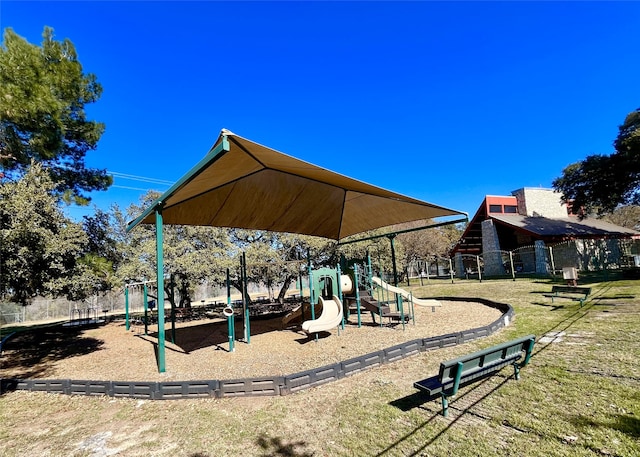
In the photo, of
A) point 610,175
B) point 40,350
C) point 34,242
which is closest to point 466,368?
point 34,242

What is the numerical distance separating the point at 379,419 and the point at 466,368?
1.18 meters

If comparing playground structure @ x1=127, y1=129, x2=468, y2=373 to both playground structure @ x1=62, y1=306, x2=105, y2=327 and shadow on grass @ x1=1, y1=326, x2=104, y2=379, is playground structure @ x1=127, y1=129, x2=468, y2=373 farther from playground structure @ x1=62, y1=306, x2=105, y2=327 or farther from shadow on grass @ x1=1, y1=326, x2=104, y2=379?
playground structure @ x1=62, y1=306, x2=105, y2=327

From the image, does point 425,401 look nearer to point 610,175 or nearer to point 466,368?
point 466,368

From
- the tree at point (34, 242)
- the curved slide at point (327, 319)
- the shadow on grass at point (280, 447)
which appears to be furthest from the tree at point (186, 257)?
the shadow on grass at point (280, 447)

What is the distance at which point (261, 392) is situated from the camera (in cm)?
457

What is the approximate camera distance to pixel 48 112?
8.51m

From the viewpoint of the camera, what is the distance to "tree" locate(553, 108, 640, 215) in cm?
1861

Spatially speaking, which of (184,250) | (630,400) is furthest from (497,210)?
(630,400)

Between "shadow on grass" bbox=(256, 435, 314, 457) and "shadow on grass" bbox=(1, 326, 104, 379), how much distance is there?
6438 mm

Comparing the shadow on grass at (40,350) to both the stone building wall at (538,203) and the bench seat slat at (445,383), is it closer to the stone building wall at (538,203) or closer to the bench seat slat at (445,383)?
the bench seat slat at (445,383)

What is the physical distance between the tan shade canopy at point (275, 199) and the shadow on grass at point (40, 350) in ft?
13.6

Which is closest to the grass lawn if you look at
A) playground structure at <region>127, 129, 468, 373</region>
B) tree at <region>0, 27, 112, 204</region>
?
playground structure at <region>127, 129, 468, 373</region>

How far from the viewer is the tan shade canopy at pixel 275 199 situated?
570 centimetres

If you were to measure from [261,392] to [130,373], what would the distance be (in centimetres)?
350
